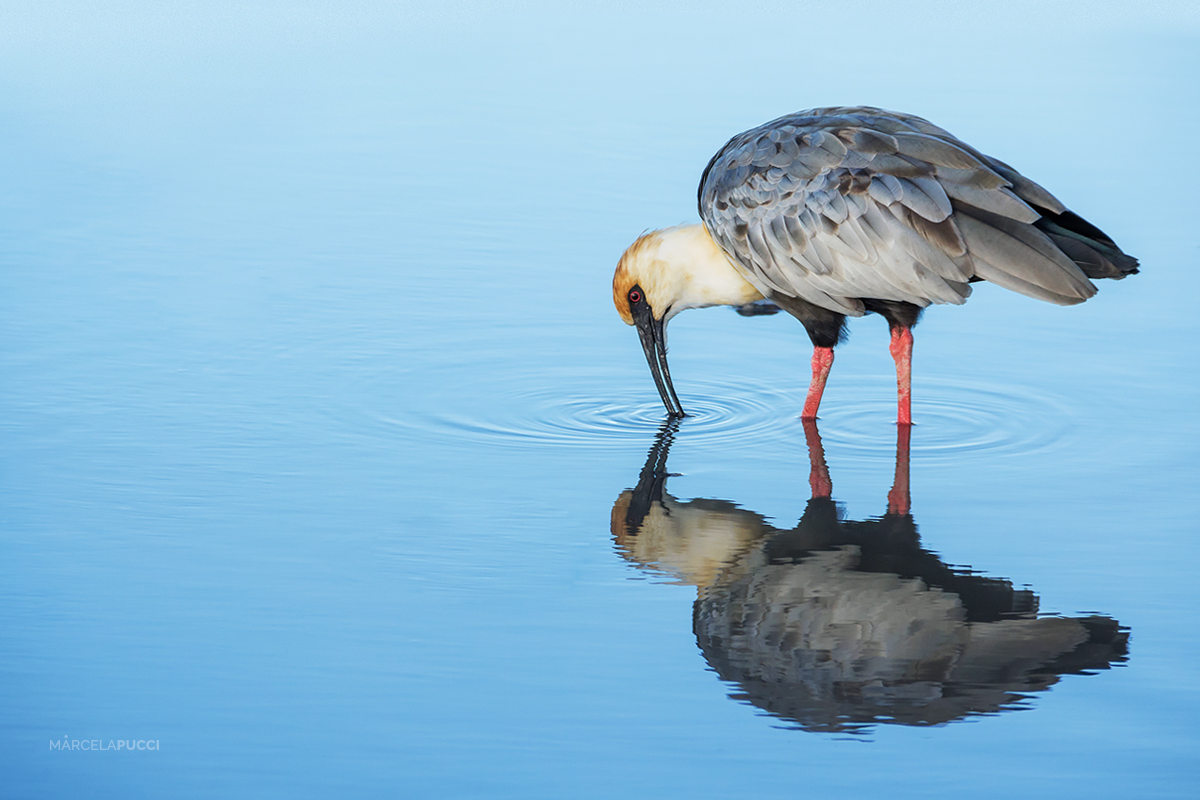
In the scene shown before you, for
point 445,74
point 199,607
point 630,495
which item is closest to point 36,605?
point 199,607

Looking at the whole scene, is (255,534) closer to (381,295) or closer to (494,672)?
(494,672)

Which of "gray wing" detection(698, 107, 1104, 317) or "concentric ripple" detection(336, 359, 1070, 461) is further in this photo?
"concentric ripple" detection(336, 359, 1070, 461)

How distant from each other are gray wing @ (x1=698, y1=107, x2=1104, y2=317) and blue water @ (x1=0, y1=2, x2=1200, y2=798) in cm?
74

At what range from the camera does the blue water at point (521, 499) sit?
4621 millimetres

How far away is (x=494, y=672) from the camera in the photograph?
16.5ft

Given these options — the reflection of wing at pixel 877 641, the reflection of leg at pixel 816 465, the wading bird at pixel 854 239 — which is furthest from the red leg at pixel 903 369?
the reflection of wing at pixel 877 641

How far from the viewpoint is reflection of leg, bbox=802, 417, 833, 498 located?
6.82 meters

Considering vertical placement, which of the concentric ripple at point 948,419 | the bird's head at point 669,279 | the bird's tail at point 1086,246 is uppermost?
the bird's head at point 669,279

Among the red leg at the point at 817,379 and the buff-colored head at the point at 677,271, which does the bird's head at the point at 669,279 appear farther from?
the red leg at the point at 817,379

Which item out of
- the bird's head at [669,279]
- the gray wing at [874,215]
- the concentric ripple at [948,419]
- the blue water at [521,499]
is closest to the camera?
the blue water at [521,499]

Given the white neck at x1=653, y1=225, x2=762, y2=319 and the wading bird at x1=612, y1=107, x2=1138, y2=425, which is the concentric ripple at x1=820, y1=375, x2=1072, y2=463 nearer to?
the wading bird at x1=612, y1=107, x2=1138, y2=425

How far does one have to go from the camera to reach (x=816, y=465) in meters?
7.17

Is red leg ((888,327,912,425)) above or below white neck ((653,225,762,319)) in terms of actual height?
below

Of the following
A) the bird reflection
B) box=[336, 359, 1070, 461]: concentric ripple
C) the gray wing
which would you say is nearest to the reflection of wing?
the bird reflection
